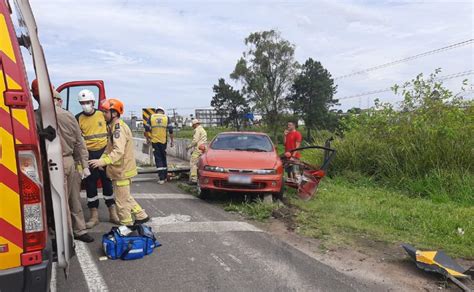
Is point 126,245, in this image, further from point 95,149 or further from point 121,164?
point 95,149

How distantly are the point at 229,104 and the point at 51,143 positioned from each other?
57415 millimetres

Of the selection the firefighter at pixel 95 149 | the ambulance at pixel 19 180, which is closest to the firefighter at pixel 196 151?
the firefighter at pixel 95 149

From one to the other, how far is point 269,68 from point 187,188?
4219cm

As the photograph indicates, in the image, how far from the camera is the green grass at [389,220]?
5328mm

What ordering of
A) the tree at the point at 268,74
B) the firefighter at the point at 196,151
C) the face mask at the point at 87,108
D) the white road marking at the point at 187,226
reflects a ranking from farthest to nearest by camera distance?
the tree at the point at 268,74
the firefighter at the point at 196,151
the white road marking at the point at 187,226
the face mask at the point at 87,108

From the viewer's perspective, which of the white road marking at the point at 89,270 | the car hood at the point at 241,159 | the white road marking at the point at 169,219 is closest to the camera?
the white road marking at the point at 89,270

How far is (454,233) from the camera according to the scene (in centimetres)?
552

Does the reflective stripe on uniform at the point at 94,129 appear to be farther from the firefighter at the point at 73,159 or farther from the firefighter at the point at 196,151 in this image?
the firefighter at the point at 196,151

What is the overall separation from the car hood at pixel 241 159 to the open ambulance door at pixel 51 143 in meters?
4.63

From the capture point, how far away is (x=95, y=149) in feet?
19.3

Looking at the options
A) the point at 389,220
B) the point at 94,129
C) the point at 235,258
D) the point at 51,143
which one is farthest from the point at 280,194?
the point at 51,143

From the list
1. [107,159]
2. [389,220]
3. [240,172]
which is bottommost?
[389,220]

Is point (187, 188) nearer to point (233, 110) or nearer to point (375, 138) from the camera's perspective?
point (375, 138)

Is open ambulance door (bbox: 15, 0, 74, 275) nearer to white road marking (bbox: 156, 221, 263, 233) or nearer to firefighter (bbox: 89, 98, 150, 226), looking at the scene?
firefighter (bbox: 89, 98, 150, 226)
